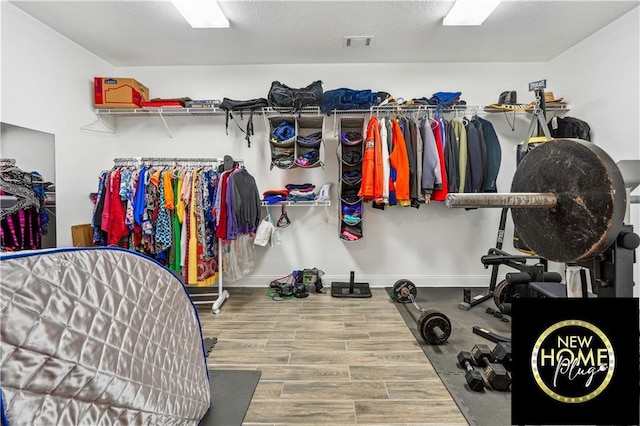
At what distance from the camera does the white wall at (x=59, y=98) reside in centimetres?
247

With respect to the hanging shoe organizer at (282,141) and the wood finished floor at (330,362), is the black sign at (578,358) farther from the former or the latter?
the hanging shoe organizer at (282,141)

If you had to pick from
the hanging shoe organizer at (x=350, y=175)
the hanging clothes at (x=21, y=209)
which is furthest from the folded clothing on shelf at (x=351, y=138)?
the hanging clothes at (x=21, y=209)

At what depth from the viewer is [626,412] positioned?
30.0 inches

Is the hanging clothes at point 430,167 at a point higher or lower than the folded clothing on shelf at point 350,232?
higher

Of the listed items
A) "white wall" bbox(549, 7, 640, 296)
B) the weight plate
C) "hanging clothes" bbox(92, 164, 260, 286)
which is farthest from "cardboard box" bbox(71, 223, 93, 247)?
"white wall" bbox(549, 7, 640, 296)

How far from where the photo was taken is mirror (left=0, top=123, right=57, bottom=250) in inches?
93.6

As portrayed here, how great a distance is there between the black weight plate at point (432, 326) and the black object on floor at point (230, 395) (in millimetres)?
1236

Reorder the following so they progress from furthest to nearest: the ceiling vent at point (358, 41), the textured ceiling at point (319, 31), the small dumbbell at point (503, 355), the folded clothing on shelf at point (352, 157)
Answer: the folded clothing on shelf at point (352, 157)
the ceiling vent at point (358, 41)
the textured ceiling at point (319, 31)
the small dumbbell at point (503, 355)

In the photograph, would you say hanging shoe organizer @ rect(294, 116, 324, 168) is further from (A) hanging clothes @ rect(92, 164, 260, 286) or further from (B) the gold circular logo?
(B) the gold circular logo

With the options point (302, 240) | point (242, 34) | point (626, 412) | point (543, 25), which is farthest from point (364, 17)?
point (626, 412)

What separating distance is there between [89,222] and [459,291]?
4261 mm

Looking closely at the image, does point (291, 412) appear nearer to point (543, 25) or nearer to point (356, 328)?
point (356, 328)

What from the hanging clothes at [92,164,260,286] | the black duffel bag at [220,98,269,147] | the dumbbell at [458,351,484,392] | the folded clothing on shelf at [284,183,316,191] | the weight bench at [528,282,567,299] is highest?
the black duffel bag at [220,98,269,147]

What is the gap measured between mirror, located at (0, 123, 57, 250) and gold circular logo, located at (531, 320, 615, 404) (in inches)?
134
